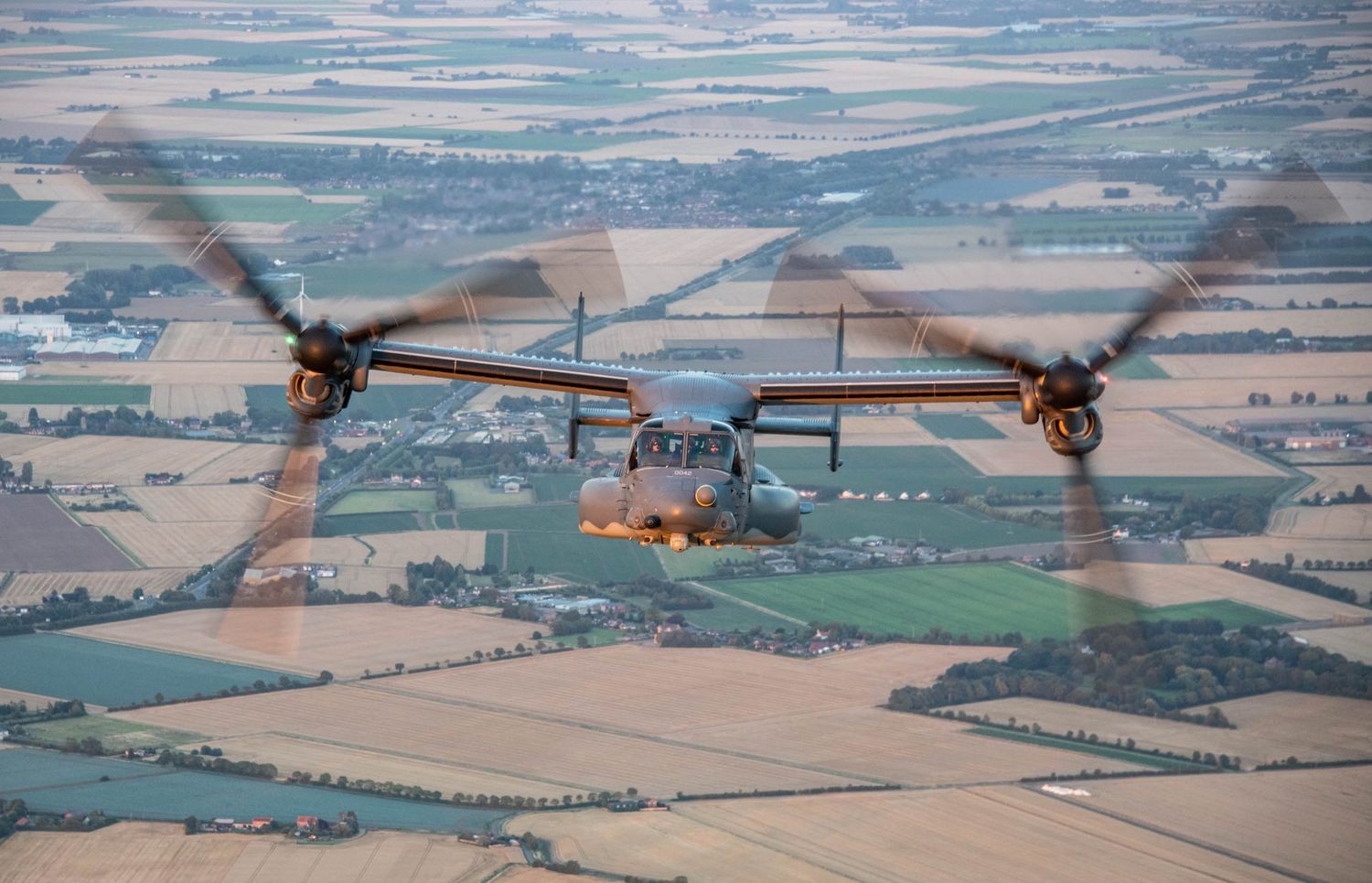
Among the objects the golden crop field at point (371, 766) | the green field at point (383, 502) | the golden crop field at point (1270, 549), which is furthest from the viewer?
the green field at point (383, 502)

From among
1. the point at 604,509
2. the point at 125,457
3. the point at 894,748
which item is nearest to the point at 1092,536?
the point at 604,509

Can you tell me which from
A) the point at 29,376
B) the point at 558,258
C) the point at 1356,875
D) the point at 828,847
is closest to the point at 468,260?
the point at 558,258

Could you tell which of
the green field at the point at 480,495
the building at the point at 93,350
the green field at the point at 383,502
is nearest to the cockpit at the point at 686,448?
the green field at the point at 383,502

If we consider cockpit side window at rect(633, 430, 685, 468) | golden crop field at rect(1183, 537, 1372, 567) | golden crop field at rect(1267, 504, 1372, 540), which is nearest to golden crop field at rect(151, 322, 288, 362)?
golden crop field at rect(1183, 537, 1372, 567)

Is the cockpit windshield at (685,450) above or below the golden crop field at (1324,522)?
below

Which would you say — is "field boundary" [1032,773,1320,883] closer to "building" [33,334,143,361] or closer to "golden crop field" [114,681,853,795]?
"golden crop field" [114,681,853,795]

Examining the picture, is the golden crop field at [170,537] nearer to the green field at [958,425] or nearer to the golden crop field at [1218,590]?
the golden crop field at [1218,590]
